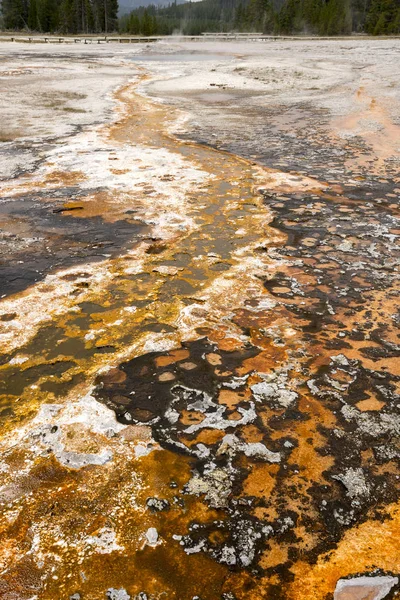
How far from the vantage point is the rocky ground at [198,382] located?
1.62 m

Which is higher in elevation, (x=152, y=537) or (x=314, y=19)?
(x=314, y=19)

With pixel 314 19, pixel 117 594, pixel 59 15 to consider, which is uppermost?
pixel 314 19

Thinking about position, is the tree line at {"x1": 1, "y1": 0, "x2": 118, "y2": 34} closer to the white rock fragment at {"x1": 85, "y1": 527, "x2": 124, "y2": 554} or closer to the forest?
the forest

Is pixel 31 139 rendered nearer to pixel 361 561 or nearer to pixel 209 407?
pixel 209 407

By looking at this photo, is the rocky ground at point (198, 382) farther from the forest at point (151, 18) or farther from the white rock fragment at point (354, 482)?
the forest at point (151, 18)

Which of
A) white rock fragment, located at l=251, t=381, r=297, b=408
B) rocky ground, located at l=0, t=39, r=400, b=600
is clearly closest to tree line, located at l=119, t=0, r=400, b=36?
rocky ground, located at l=0, t=39, r=400, b=600

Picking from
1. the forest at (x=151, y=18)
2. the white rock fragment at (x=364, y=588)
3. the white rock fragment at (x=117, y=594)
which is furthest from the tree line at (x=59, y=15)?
the white rock fragment at (x=364, y=588)

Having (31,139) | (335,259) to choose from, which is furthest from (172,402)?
(31,139)

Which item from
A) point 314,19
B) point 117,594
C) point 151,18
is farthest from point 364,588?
point 314,19

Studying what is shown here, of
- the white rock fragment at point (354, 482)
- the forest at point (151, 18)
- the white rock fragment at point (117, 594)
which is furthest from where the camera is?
the forest at point (151, 18)

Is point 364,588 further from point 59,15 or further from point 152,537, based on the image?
point 59,15

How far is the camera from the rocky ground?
64.0 inches

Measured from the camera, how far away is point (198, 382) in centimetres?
247

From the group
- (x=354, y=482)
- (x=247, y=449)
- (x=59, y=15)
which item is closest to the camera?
(x=354, y=482)
